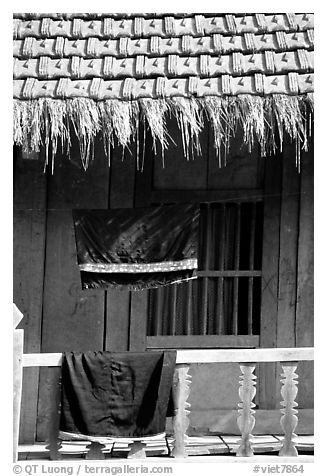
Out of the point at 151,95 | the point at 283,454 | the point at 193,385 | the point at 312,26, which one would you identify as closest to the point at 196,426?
the point at 193,385

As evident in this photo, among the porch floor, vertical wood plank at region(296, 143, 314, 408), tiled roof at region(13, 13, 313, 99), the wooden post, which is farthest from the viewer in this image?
vertical wood plank at region(296, 143, 314, 408)

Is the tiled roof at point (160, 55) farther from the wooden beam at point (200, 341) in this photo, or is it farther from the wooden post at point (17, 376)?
the wooden beam at point (200, 341)

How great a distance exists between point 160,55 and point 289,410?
3.71 metres

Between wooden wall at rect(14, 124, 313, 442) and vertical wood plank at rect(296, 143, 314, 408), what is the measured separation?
1cm

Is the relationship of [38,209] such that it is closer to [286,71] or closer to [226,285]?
[226,285]

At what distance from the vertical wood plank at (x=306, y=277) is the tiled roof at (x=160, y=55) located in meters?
1.41

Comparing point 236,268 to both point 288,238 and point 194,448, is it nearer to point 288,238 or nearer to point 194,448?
point 288,238

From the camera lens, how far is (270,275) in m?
7.91

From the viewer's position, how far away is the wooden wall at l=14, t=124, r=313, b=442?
789 cm

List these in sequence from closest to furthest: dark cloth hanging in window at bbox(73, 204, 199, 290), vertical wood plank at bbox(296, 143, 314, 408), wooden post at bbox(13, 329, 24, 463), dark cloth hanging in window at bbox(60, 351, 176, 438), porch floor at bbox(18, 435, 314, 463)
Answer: wooden post at bbox(13, 329, 24, 463)
dark cloth hanging in window at bbox(60, 351, 176, 438)
porch floor at bbox(18, 435, 314, 463)
dark cloth hanging in window at bbox(73, 204, 199, 290)
vertical wood plank at bbox(296, 143, 314, 408)

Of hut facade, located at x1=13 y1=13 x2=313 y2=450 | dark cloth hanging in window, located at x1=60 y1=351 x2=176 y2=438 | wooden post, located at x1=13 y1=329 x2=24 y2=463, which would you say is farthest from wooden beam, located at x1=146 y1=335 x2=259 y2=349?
wooden post, located at x1=13 y1=329 x2=24 y2=463

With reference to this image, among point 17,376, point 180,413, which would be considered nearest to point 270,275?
point 180,413

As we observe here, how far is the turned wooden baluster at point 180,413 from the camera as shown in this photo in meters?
6.66

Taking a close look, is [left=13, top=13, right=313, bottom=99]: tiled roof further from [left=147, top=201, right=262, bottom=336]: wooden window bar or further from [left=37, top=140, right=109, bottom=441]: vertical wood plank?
[left=147, top=201, right=262, bottom=336]: wooden window bar
